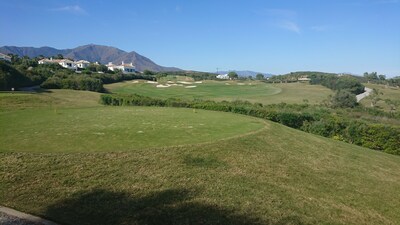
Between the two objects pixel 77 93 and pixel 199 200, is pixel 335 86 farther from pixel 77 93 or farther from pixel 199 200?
pixel 199 200

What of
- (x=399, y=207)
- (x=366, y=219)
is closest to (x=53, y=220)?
(x=366, y=219)

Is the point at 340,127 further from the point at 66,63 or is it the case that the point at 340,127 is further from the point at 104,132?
the point at 66,63

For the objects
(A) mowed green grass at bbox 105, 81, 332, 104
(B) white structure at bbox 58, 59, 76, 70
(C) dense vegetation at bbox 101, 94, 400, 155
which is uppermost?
(B) white structure at bbox 58, 59, 76, 70

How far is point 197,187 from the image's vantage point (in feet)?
36.1

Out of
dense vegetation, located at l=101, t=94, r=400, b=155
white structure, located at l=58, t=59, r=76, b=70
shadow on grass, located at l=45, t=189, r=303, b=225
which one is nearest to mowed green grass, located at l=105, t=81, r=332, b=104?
dense vegetation, located at l=101, t=94, r=400, b=155

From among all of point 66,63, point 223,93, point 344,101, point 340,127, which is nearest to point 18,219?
point 340,127

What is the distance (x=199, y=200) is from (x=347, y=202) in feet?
17.8

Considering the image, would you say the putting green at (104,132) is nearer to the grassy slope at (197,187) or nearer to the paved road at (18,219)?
the grassy slope at (197,187)

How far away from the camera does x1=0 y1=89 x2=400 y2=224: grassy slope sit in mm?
9125

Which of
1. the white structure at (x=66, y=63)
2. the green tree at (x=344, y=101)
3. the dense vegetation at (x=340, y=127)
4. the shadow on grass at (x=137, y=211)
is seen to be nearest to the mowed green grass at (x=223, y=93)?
the green tree at (x=344, y=101)

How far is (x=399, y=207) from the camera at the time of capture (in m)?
11.8

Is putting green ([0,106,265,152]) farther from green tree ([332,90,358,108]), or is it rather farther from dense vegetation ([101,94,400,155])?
green tree ([332,90,358,108])

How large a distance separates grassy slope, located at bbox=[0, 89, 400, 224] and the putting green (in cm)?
95

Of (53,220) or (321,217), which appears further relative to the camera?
(321,217)
